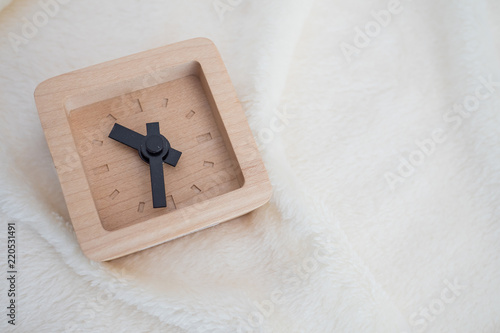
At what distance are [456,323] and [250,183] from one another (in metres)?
0.38

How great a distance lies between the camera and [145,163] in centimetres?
58

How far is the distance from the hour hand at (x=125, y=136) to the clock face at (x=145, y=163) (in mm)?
12

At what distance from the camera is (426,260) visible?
0.67 m

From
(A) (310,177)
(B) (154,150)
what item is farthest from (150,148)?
(A) (310,177)

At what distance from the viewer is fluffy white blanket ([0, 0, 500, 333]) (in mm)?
607

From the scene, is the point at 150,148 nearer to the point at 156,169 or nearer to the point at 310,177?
the point at 156,169

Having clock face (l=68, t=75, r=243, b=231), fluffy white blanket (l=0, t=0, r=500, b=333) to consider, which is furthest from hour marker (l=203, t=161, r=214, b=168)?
fluffy white blanket (l=0, t=0, r=500, b=333)

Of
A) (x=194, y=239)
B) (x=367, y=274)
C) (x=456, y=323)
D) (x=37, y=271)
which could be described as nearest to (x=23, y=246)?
(x=37, y=271)

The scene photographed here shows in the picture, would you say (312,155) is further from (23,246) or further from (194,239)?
(23,246)

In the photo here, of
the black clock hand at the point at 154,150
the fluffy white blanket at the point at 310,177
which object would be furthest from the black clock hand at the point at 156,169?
the fluffy white blanket at the point at 310,177

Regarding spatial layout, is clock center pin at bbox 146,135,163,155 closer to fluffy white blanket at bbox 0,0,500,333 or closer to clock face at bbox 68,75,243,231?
clock face at bbox 68,75,243,231

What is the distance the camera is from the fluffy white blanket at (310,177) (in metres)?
0.61

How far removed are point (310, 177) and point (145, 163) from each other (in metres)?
0.25

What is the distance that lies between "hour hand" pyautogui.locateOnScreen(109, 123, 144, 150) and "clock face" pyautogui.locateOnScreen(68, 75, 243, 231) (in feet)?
0.04
